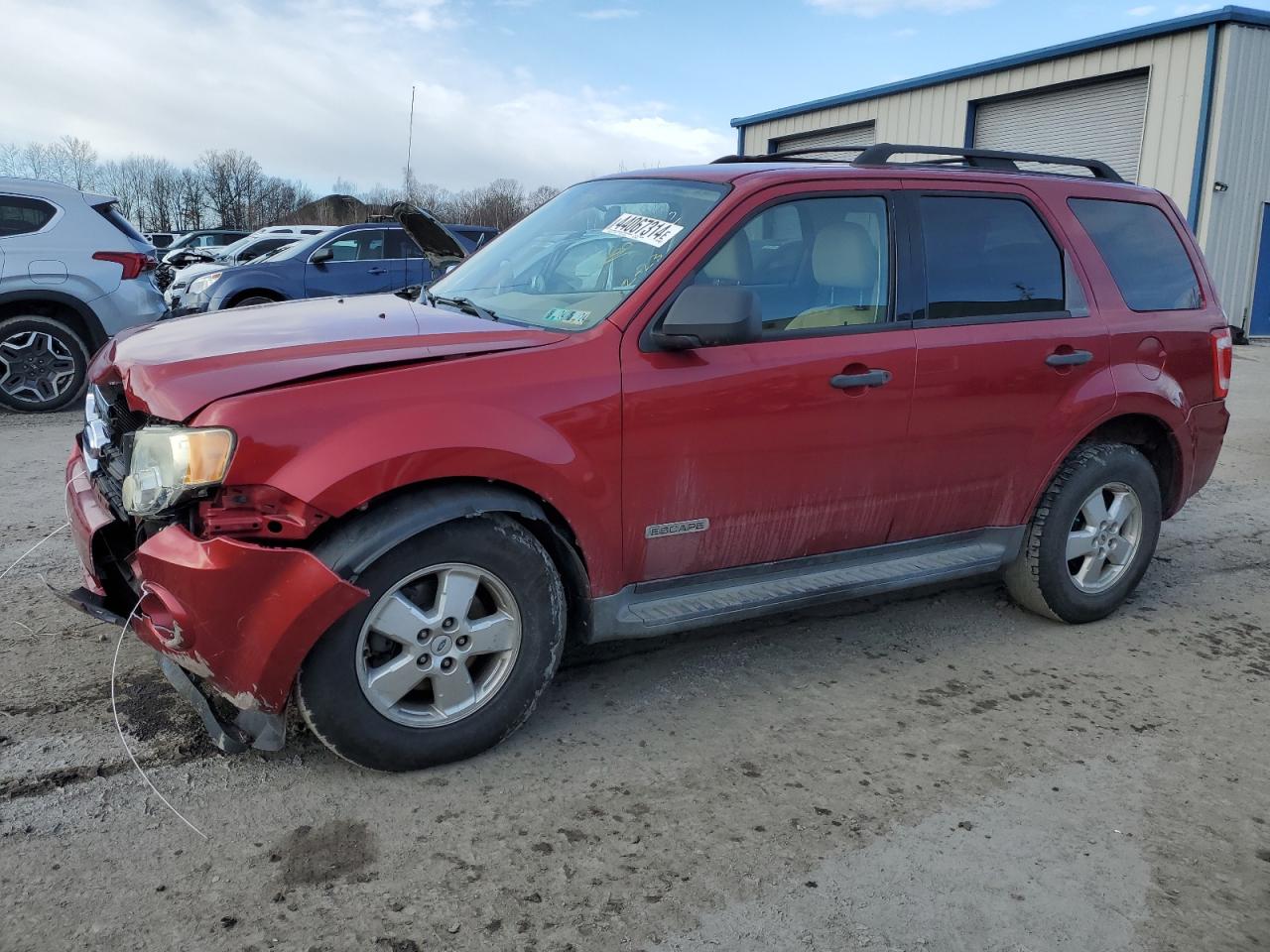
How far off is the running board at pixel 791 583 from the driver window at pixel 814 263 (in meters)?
0.85

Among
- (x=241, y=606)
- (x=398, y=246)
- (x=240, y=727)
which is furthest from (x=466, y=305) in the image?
(x=398, y=246)

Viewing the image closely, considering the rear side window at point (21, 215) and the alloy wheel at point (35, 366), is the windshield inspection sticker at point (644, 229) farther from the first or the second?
the rear side window at point (21, 215)

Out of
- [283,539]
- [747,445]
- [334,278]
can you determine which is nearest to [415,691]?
[283,539]

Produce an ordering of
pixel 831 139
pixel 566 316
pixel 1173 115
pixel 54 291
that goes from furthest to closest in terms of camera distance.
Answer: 1. pixel 831 139
2. pixel 1173 115
3. pixel 54 291
4. pixel 566 316

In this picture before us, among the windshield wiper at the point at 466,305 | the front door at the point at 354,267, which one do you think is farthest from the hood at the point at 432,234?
the front door at the point at 354,267

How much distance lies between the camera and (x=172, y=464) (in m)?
2.73

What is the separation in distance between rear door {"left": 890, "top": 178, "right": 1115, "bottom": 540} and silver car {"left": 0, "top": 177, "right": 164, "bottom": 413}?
24.0 ft

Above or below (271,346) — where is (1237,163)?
above

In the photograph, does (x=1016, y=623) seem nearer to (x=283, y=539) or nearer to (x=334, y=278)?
(x=283, y=539)

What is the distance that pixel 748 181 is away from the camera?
143 inches

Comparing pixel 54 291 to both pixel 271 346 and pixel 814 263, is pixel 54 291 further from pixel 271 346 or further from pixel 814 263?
pixel 814 263

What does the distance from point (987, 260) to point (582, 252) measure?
5.20ft

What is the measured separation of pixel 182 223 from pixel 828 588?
228 ft

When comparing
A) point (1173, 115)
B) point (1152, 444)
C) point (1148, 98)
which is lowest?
point (1152, 444)
